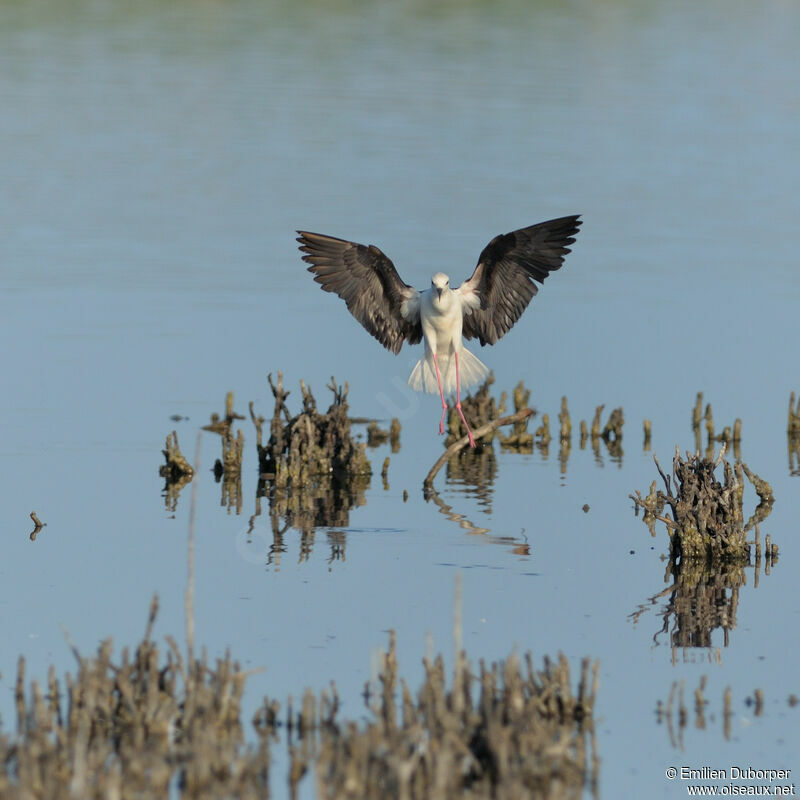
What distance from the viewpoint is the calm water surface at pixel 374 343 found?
8.18 meters

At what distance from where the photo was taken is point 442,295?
11.1m

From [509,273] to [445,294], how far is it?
1.63 ft

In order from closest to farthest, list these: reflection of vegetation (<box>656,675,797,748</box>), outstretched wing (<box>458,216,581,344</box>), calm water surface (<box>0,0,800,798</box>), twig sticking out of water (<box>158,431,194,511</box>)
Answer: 1. reflection of vegetation (<box>656,675,797,748</box>)
2. calm water surface (<box>0,0,800,798</box>)
3. outstretched wing (<box>458,216,581,344</box>)
4. twig sticking out of water (<box>158,431,194,511</box>)

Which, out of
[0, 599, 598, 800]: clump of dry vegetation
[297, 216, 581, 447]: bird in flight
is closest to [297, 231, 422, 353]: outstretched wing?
[297, 216, 581, 447]: bird in flight

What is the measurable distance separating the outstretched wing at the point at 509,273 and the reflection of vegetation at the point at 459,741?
4.53 meters

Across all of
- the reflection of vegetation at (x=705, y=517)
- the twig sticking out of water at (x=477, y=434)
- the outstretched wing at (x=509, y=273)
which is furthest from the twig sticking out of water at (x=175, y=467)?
the reflection of vegetation at (x=705, y=517)

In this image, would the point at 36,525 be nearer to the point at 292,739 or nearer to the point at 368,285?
the point at 368,285

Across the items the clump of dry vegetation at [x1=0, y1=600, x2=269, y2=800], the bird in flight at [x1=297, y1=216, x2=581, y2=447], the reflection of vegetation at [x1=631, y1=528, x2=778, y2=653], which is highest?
the bird in flight at [x1=297, y1=216, x2=581, y2=447]

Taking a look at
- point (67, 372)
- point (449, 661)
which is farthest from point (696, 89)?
point (449, 661)

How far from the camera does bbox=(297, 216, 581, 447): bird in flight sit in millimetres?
10836

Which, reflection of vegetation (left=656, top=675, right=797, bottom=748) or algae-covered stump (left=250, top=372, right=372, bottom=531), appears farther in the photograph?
algae-covered stump (left=250, top=372, right=372, bottom=531)

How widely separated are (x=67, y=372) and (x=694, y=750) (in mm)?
9059

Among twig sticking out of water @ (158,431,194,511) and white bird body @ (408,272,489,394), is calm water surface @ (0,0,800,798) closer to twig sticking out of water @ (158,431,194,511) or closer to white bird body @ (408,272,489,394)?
twig sticking out of water @ (158,431,194,511)

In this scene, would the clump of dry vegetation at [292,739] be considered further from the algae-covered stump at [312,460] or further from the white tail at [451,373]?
the white tail at [451,373]
